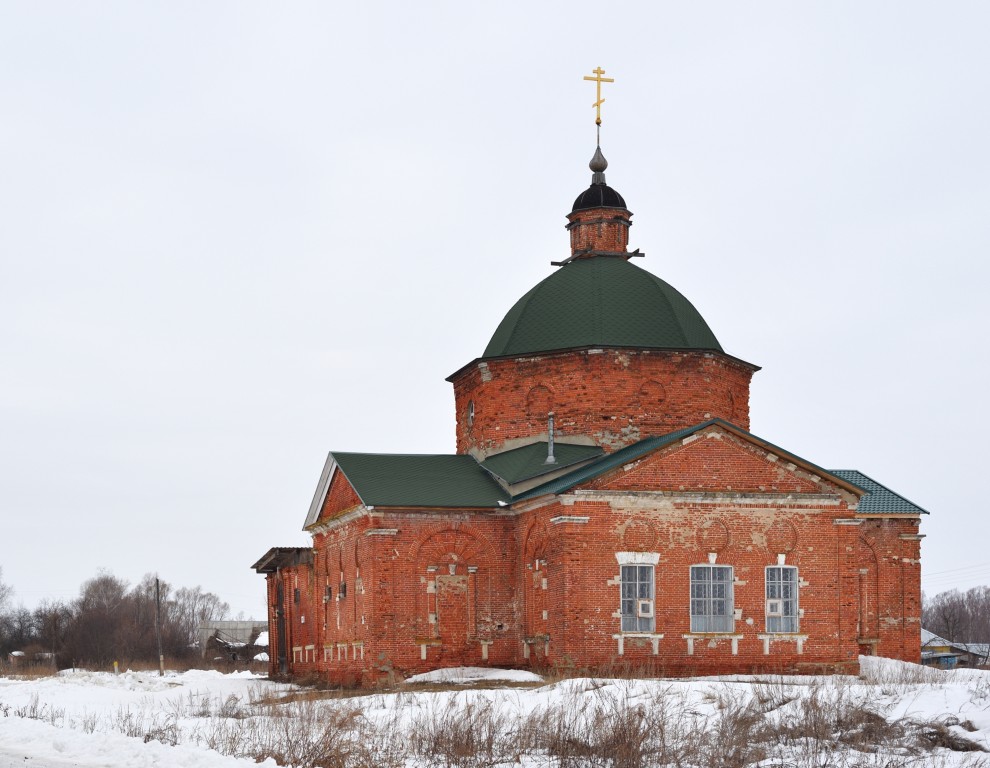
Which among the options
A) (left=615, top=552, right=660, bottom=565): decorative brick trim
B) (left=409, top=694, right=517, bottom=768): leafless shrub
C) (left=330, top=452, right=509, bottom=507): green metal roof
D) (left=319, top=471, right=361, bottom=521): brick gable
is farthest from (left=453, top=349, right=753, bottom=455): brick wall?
(left=409, top=694, right=517, bottom=768): leafless shrub

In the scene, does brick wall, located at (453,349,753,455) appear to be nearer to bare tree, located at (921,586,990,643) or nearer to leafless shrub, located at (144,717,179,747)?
leafless shrub, located at (144,717,179,747)

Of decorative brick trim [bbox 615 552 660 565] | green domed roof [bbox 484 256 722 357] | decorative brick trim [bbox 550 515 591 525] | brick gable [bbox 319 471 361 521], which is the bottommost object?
decorative brick trim [bbox 615 552 660 565]

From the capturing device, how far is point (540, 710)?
19.2 metres

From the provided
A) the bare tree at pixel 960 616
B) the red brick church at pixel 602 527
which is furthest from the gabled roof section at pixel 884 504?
the bare tree at pixel 960 616

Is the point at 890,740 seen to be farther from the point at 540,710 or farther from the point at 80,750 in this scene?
the point at 80,750

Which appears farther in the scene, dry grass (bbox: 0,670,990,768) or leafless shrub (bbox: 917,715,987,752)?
leafless shrub (bbox: 917,715,987,752)

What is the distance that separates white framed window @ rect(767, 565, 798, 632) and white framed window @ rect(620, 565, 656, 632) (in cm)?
257

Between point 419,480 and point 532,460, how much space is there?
2729 millimetres

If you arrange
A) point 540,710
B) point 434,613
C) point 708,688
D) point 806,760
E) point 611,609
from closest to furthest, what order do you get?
point 806,760 < point 540,710 < point 708,688 < point 611,609 < point 434,613

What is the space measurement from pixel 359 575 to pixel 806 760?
17.4 metres

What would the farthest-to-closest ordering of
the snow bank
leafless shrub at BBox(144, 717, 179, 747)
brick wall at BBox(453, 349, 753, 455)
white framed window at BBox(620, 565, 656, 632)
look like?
brick wall at BBox(453, 349, 753, 455), the snow bank, white framed window at BBox(620, 565, 656, 632), leafless shrub at BBox(144, 717, 179, 747)

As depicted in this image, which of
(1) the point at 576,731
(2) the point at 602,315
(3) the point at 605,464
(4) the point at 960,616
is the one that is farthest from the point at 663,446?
(4) the point at 960,616

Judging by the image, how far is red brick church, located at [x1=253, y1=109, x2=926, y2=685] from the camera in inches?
1137

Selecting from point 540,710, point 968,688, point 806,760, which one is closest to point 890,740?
point 806,760
